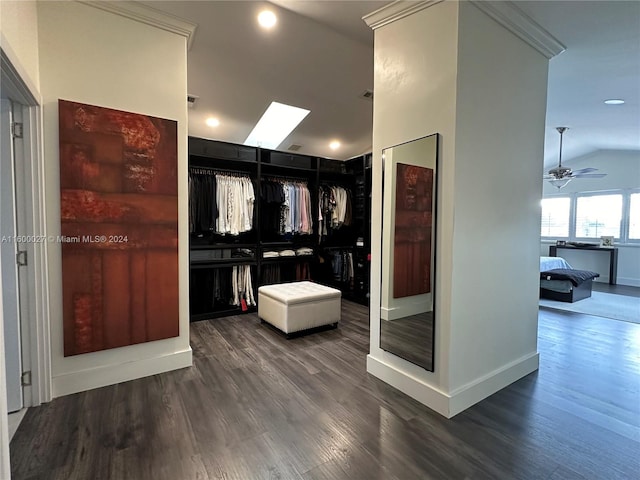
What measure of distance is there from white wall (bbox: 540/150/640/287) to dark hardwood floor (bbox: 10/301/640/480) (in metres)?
5.25

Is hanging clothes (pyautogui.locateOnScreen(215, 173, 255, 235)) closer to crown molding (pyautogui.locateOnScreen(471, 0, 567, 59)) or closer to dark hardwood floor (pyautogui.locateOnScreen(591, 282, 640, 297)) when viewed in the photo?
crown molding (pyautogui.locateOnScreen(471, 0, 567, 59))

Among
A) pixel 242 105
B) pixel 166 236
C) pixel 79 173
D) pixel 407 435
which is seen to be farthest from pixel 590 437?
pixel 242 105

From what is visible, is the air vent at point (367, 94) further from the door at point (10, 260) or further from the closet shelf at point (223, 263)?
the door at point (10, 260)

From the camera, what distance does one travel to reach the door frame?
6.77ft

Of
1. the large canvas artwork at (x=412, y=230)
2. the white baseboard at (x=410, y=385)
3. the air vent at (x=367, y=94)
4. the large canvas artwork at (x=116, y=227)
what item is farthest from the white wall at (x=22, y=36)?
the air vent at (x=367, y=94)

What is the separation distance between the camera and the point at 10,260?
2025 mm

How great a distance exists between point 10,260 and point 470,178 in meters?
3.04

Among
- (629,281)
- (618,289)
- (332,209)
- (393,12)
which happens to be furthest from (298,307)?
(629,281)

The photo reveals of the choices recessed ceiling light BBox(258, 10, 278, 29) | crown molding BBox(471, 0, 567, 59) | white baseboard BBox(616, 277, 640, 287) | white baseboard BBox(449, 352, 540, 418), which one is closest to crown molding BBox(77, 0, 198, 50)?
recessed ceiling light BBox(258, 10, 278, 29)

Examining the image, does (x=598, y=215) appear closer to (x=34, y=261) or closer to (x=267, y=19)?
(x=267, y=19)

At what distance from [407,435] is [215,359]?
70.5 inches

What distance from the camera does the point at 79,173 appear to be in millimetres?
2264

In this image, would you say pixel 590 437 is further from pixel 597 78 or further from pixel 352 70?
pixel 352 70

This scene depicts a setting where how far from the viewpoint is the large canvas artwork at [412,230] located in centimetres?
218
